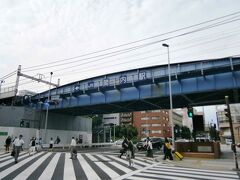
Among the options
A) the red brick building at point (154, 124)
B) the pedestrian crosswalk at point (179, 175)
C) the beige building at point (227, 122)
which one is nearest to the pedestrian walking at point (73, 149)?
the pedestrian crosswalk at point (179, 175)

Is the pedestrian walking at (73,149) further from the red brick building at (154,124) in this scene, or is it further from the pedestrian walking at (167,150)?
the red brick building at (154,124)

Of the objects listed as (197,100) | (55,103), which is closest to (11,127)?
(55,103)

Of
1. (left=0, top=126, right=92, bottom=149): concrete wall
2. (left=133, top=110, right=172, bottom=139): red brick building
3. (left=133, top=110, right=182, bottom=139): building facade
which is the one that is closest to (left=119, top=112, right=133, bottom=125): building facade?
(left=133, top=110, right=182, bottom=139): building facade

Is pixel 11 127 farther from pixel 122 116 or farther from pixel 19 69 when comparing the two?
pixel 122 116

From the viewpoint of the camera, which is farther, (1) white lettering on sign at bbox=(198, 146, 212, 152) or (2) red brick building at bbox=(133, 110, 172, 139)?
(2) red brick building at bbox=(133, 110, 172, 139)

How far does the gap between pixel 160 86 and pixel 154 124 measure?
77363 millimetres

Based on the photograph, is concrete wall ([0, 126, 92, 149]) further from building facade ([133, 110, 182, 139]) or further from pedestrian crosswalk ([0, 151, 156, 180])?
building facade ([133, 110, 182, 139])

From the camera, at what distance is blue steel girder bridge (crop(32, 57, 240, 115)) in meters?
23.2

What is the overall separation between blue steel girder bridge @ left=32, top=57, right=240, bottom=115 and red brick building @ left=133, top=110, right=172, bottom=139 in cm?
6437

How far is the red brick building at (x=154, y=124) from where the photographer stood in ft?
330

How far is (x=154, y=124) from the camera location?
338ft

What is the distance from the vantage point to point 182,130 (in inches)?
4697

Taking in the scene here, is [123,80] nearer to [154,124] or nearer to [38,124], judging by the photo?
[38,124]

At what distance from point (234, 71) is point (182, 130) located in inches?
3978
